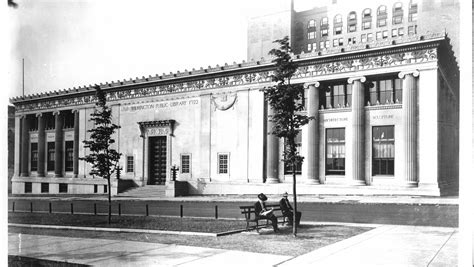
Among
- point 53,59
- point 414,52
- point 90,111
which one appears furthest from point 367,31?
point 53,59

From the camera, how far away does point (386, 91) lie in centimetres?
2884

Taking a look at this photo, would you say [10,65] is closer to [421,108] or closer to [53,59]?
[53,59]

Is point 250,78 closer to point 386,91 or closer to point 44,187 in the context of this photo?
point 386,91

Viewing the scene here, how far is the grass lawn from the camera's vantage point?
11779 millimetres

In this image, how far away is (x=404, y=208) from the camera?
66.1 ft

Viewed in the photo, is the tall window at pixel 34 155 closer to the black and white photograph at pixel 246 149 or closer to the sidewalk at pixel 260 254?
the black and white photograph at pixel 246 149

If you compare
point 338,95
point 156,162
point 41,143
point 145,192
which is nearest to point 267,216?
point 338,95

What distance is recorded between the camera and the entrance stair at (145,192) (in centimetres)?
3092

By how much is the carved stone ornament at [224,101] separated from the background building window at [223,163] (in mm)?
3679

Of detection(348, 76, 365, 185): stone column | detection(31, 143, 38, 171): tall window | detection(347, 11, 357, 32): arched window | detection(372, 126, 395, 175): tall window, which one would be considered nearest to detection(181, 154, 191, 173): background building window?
detection(31, 143, 38, 171): tall window

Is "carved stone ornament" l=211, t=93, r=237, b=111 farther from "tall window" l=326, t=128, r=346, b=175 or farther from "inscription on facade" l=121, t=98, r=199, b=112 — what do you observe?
"tall window" l=326, t=128, r=346, b=175

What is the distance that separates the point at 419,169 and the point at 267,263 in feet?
64.6

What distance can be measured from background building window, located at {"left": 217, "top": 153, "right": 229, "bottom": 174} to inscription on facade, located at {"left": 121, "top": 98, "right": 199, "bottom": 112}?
5.09 meters

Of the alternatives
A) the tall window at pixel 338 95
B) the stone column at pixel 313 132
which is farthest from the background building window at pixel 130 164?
the tall window at pixel 338 95
